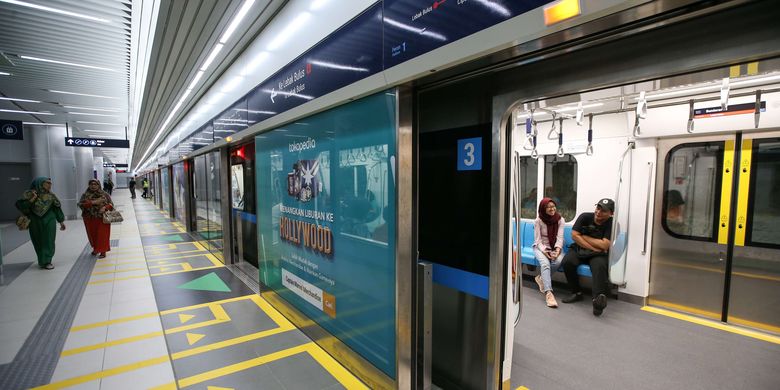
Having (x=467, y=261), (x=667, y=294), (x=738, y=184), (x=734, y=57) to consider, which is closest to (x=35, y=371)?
(x=467, y=261)

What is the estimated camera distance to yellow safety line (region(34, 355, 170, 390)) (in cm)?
272

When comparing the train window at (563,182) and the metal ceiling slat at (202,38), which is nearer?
the metal ceiling slat at (202,38)

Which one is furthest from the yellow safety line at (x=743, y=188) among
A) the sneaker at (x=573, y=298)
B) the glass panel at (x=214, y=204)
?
the glass panel at (x=214, y=204)

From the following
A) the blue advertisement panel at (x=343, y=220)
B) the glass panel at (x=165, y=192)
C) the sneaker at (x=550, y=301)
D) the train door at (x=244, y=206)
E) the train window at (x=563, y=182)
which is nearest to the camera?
the blue advertisement panel at (x=343, y=220)

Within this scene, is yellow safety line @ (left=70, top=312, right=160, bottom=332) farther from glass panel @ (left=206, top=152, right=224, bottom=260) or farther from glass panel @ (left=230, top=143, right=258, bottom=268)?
glass panel @ (left=206, top=152, right=224, bottom=260)

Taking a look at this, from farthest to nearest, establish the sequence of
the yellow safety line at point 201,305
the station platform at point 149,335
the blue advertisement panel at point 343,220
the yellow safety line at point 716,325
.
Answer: the yellow safety line at point 201,305
the yellow safety line at point 716,325
the station platform at point 149,335
the blue advertisement panel at point 343,220

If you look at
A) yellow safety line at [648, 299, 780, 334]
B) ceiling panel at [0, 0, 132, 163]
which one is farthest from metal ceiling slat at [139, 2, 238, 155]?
yellow safety line at [648, 299, 780, 334]

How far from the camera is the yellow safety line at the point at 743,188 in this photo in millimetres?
4020

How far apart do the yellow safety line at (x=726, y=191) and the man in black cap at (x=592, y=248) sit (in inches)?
45.1

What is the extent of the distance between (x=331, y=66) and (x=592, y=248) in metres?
4.32

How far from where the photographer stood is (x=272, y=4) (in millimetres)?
3400

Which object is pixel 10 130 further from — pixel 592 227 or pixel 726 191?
pixel 726 191

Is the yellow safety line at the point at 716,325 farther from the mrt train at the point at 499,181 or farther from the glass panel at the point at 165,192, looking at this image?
the glass panel at the point at 165,192

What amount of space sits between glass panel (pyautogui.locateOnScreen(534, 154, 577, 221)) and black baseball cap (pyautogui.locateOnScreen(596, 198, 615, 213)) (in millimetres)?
824
